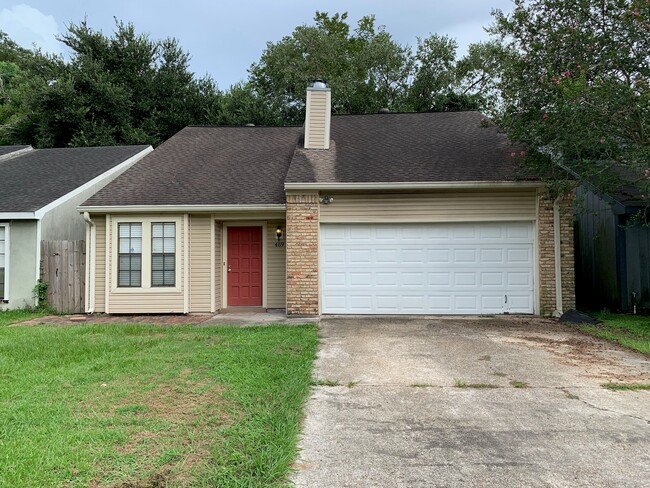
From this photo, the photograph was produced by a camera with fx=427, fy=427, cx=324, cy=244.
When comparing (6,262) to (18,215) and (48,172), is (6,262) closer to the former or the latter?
(18,215)

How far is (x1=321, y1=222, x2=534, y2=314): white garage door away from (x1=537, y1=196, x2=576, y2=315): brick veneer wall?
240 millimetres

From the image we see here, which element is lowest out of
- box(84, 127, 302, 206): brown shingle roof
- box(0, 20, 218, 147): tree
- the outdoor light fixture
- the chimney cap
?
the outdoor light fixture

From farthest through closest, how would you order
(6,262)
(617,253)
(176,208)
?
(6,262) → (617,253) → (176,208)

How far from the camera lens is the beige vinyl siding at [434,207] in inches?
360

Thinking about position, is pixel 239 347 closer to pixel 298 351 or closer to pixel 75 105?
pixel 298 351

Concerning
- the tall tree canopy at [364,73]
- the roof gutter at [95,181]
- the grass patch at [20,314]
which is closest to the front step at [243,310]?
the grass patch at [20,314]

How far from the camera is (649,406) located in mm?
4098

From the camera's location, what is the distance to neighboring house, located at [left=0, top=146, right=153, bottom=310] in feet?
33.2

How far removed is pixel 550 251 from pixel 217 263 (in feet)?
24.3

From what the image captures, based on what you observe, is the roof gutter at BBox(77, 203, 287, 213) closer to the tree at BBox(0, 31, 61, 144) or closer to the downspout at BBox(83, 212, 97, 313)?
the downspout at BBox(83, 212, 97, 313)

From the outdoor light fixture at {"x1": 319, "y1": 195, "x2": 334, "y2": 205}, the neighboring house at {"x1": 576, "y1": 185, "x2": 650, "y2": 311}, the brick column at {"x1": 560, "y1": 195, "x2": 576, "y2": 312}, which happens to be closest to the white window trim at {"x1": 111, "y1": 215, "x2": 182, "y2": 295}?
the outdoor light fixture at {"x1": 319, "y1": 195, "x2": 334, "y2": 205}

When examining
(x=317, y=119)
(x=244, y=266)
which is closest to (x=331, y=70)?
(x=317, y=119)

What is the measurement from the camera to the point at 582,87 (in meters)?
6.66

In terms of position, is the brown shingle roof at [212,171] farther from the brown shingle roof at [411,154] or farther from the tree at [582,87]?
the tree at [582,87]
